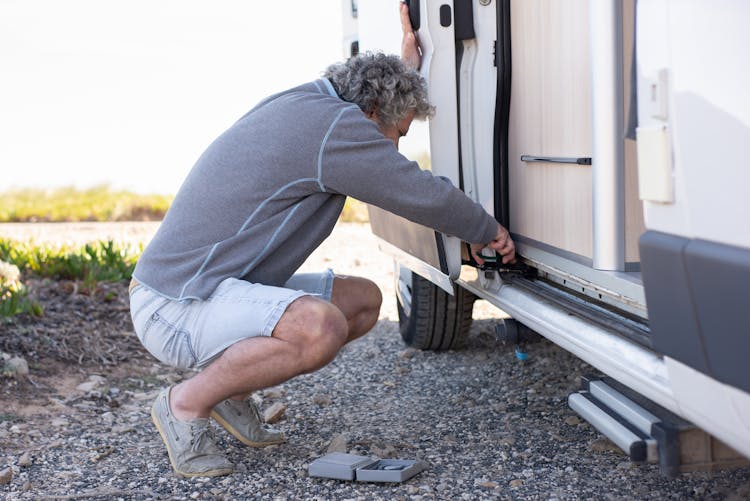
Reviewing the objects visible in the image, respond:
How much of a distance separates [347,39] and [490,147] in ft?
6.16

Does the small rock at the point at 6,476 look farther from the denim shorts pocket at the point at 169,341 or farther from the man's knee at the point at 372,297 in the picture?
the man's knee at the point at 372,297

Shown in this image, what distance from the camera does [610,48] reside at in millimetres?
2172

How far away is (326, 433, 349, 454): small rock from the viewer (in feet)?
10.3

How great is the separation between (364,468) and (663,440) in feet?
3.85

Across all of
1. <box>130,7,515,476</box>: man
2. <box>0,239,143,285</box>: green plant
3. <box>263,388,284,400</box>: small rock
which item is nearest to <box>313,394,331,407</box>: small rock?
<box>263,388,284,400</box>: small rock

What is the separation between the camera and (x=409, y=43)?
3.40 m

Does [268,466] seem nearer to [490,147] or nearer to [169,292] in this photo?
[169,292]

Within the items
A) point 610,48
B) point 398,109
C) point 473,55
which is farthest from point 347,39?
point 610,48

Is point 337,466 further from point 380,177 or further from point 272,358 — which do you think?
point 380,177

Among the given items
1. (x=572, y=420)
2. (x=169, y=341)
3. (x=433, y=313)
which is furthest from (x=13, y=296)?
(x=572, y=420)

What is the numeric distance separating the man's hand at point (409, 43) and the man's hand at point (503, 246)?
73cm

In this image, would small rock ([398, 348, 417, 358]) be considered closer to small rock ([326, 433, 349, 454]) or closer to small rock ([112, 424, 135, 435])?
small rock ([326, 433, 349, 454])

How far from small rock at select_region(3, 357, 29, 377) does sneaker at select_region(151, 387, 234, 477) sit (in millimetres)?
1224

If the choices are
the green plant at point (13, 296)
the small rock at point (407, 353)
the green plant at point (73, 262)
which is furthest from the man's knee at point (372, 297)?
the green plant at point (73, 262)
